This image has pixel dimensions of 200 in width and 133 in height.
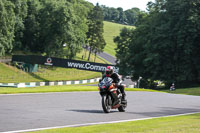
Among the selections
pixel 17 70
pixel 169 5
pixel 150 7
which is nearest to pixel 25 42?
pixel 17 70

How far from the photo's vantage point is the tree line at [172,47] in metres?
49.7

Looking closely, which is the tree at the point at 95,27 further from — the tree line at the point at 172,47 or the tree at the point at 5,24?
the tree line at the point at 172,47

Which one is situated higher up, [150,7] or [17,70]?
[150,7]

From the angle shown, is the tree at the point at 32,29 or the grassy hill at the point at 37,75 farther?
the tree at the point at 32,29

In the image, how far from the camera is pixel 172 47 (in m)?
51.2

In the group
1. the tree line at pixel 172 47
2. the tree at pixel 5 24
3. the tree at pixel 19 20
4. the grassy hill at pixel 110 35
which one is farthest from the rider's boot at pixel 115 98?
the grassy hill at pixel 110 35

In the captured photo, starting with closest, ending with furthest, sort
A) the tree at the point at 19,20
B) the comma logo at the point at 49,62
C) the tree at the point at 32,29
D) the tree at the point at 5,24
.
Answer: the comma logo at the point at 49,62 < the tree at the point at 5,24 < the tree at the point at 19,20 < the tree at the point at 32,29

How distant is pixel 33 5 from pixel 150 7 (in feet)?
93.7

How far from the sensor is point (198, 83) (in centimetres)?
5406

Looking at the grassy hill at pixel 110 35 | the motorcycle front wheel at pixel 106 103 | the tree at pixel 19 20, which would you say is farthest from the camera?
the grassy hill at pixel 110 35

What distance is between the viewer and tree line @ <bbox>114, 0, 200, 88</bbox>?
49719mm

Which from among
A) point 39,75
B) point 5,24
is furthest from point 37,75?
point 5,24

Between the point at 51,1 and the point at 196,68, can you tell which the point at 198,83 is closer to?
the point at 196,68

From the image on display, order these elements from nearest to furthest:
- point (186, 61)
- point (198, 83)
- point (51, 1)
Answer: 1. point (186, 61)
2. point (198, 83)
3. point (51, 1)
